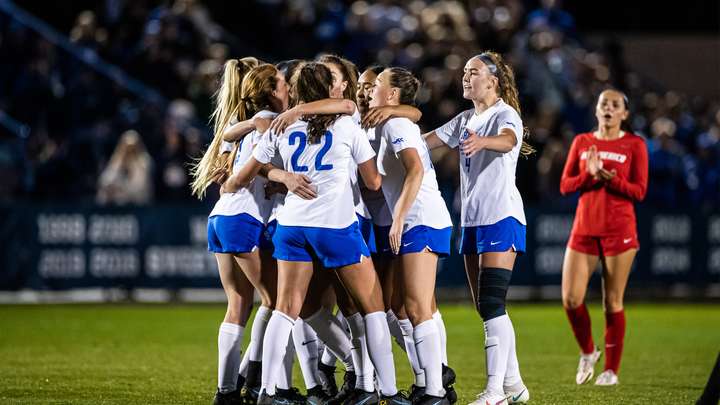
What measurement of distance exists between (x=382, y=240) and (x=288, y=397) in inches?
52.1

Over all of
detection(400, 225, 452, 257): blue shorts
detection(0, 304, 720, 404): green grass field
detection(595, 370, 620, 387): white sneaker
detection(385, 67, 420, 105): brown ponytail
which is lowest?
detection(0, 304, 720, 404): green grass field

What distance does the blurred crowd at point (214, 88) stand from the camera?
18.2m

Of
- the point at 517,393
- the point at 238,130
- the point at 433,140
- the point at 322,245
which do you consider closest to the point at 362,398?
the point at 322,245

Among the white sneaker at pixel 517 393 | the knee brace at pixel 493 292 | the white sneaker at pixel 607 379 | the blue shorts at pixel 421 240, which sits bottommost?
the white sneaker at pixel 607 379

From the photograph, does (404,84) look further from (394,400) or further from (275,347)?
(394,400)

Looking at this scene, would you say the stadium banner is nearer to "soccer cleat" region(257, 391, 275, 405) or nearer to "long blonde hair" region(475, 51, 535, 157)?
"long blonde hair" region(475, 51, 535, 157)

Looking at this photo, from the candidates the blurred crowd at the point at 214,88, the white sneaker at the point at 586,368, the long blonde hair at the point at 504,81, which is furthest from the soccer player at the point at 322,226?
the blurred crowd at the point at 214,88

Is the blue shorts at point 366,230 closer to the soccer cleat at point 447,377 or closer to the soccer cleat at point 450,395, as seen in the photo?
the soccer cleat at point 447,377

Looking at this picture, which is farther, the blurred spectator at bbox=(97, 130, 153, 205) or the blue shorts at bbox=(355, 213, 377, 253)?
the blurred spectator at bbox=(97, 130, 153, 205)

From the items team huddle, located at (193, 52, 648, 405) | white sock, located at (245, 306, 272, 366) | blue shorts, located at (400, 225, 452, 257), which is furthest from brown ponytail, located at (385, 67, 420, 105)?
white sock, located at (245, 306, 272, 366)

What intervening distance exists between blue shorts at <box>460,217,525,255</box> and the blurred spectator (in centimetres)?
1007

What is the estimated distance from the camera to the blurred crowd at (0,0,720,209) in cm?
1820

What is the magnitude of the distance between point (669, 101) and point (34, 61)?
12.4m

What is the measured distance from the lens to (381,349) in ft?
26.0
